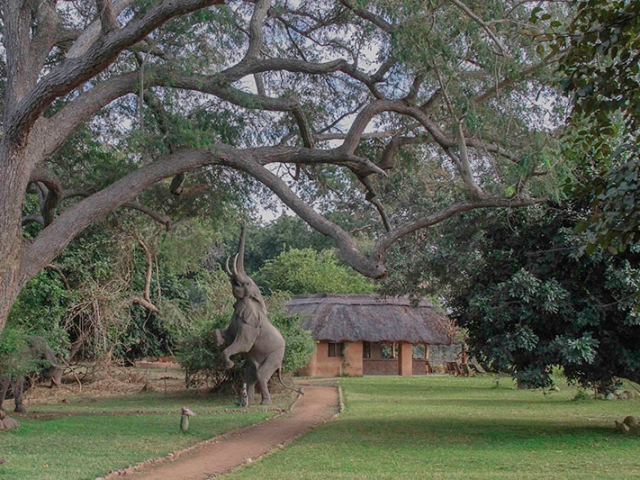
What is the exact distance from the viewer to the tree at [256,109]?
8.96 metres

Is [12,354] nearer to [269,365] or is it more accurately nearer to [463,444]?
[269,365]

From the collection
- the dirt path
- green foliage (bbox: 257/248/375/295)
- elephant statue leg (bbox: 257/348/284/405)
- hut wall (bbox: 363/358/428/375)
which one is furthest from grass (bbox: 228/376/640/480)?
green foliage (bbox: 257/248/375/295)

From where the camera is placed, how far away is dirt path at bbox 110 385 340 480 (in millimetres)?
8609

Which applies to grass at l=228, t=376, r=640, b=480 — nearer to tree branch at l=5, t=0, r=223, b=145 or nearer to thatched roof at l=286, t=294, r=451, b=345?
tree branch at l=5, t=0, r=223, b=145

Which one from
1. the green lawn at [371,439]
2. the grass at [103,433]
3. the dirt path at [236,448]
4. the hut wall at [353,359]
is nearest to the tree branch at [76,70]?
the grass at [103,433]

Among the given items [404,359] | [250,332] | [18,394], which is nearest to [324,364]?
[404,359]

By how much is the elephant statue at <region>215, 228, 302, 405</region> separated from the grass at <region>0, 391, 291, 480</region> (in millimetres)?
1020

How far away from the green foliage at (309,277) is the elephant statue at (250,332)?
24191mm

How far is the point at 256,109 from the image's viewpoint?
11.8 metres

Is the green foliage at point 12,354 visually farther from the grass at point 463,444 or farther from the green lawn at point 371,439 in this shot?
the grass at point 463,444

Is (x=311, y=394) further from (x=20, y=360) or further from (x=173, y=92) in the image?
(x=173, y=92)

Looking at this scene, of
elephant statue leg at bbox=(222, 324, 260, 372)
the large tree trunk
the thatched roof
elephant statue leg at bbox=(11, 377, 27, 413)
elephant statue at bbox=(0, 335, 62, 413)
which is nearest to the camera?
the large tree trunk

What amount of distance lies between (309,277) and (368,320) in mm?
8226

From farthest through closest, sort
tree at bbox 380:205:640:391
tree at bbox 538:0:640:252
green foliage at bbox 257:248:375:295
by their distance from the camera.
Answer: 1. green foliage at bbox 257:248:375:295
2. tree at bbox 380:205:640:391
3. tree at bbox 538:0:640:252
